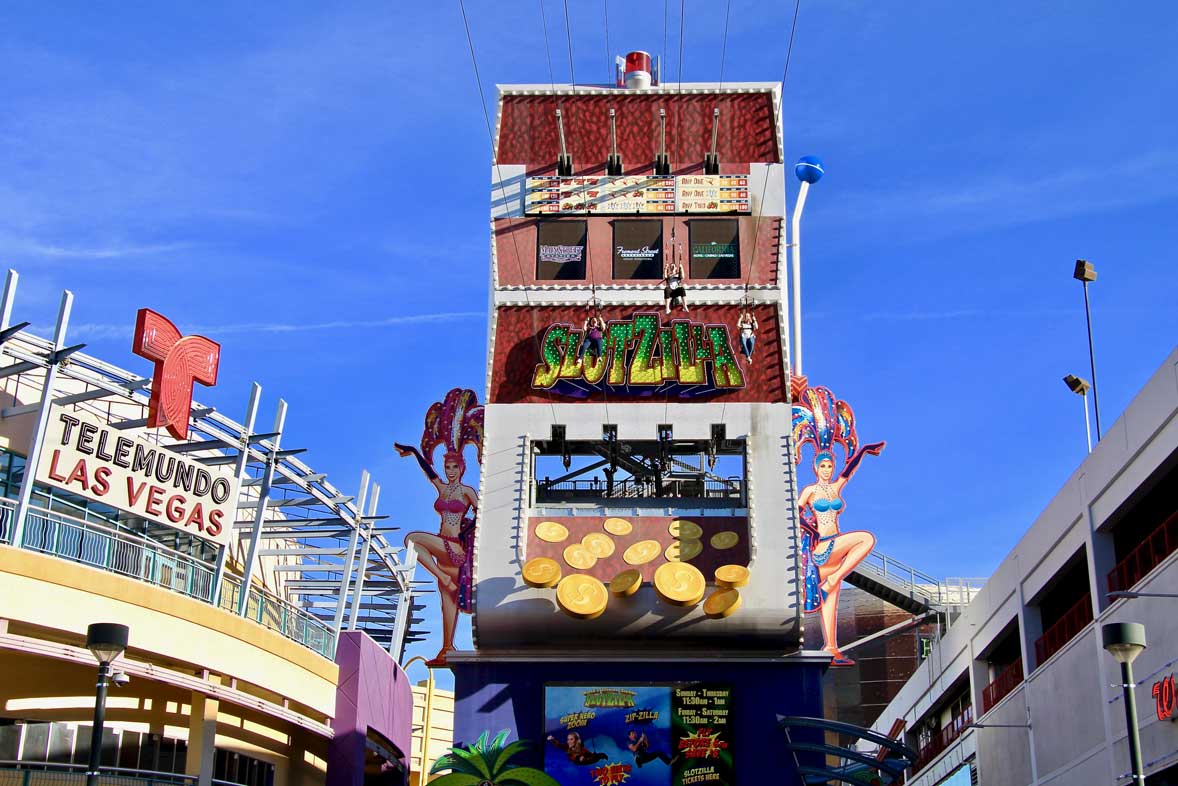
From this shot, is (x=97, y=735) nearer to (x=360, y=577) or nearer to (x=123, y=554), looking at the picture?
(x=123, y=554)

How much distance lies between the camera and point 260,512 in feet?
148

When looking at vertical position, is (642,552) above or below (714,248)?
below

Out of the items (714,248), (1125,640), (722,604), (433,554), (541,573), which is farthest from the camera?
(714,248)

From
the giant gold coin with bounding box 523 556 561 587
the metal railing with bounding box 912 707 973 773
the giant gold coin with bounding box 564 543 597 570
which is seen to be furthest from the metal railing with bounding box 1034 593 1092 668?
the giant gold coin with bounding box 523 556 561 587

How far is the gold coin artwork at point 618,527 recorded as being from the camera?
4722cm

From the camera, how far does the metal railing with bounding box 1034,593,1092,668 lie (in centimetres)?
4172

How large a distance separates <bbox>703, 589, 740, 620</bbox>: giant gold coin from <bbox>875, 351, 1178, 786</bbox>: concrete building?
868cm

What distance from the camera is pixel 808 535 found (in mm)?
48719

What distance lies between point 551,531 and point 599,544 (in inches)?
63.2

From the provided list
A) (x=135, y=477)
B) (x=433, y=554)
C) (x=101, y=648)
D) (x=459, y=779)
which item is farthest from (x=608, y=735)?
(x=101, y=648)

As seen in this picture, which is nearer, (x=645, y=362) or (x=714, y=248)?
(x=645, y=362)

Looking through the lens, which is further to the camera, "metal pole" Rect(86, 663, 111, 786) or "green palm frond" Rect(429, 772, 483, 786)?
"green palm frond" Rect(429, 772, 483, 786)

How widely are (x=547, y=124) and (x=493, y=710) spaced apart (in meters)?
20.9

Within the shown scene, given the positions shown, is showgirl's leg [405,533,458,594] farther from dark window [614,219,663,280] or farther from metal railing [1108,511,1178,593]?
metal railing [1108,511,1178,593]
